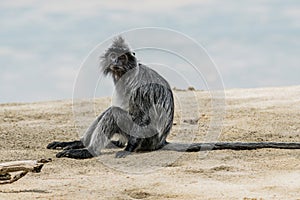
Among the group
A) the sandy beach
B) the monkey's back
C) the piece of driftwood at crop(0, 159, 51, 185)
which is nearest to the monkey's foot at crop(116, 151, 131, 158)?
the sandy beach

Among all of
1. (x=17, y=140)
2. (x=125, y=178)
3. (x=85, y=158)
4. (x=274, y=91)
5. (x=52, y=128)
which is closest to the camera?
(x=125, y=178)

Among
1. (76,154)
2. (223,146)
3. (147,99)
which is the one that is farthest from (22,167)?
(223,146)

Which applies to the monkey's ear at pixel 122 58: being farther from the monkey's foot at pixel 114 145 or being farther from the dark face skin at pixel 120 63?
the monkey's foot at pixel 114 145

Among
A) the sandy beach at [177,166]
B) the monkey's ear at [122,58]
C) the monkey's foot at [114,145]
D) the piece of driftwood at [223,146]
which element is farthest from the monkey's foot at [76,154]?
the monkey's ear at [122,58]

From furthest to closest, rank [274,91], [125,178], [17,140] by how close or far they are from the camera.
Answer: [274,91], [17,140], [125,178]

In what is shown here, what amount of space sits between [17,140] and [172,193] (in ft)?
15.0

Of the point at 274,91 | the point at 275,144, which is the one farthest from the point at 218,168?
the point at 274,91

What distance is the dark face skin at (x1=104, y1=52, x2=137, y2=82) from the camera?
27.5 feet

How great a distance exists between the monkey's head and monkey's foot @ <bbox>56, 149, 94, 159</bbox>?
104 centimetres

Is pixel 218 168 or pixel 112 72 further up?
pixel 112 72

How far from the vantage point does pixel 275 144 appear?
876 cm

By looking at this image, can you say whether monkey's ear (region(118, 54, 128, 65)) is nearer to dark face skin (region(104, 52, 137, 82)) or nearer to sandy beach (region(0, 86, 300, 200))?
dark face skin (region(104, 52, 137, 82))

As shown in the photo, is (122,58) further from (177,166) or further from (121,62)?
(177,166)

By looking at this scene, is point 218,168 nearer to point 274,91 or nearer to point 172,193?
point 172,193
